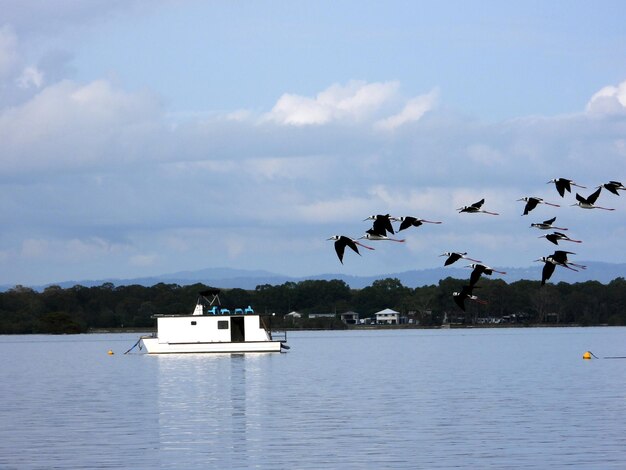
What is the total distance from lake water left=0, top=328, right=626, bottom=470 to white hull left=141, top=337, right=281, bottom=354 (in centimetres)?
565

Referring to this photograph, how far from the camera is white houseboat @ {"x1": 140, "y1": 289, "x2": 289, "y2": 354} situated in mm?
108688


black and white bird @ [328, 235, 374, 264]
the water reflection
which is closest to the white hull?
the water reflection

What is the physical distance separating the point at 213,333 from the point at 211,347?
50.0 inches

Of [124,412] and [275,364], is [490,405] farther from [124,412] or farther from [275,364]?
[275,364]

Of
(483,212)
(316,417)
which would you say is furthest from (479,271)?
(316,417)

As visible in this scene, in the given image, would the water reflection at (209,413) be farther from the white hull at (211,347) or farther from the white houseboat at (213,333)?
the white houseboat at (213,333)

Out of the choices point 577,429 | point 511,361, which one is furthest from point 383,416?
point 511,361

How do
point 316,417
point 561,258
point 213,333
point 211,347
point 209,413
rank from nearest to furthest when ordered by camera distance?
point 561,258 → point 316,417 → point 209,413 → point 211,347 → point 213,333

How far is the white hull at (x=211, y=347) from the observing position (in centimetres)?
10825

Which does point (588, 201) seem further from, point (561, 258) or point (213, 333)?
point (213, 333)

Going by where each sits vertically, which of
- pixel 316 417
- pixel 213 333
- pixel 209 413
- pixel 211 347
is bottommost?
pixel 316 417

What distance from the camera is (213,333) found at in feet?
358

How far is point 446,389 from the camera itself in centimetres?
7412

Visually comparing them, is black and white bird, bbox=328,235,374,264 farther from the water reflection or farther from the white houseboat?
the white houseboat
